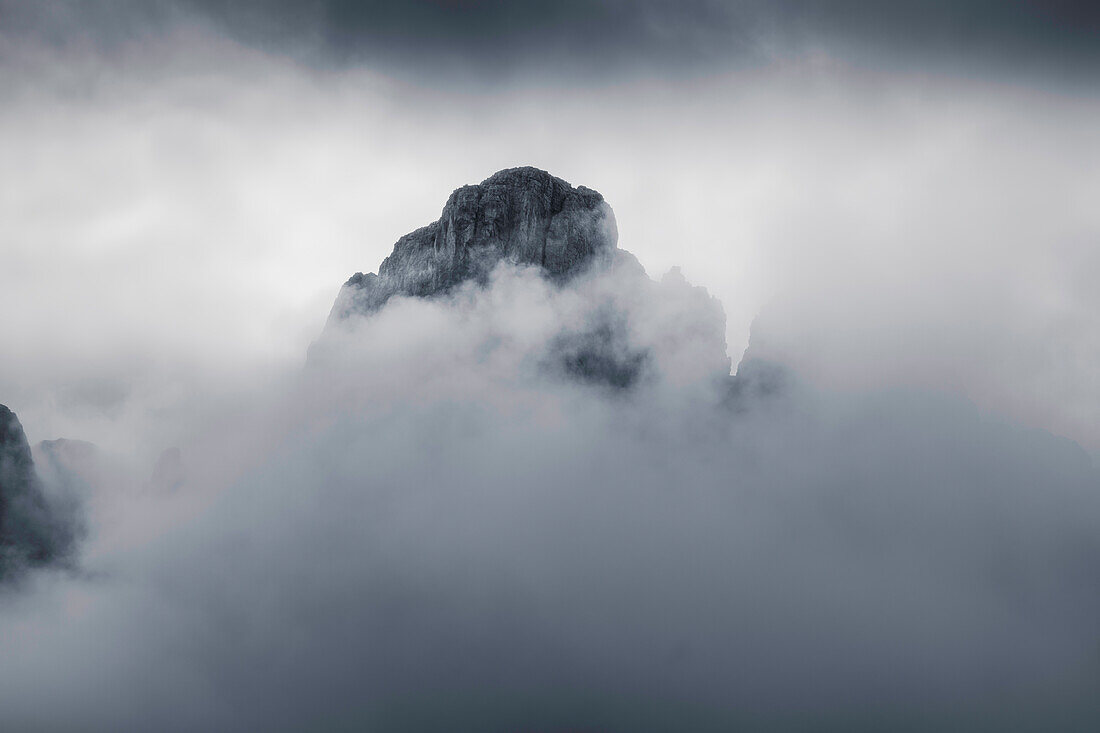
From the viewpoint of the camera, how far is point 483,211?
190 meters

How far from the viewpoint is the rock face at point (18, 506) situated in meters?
177

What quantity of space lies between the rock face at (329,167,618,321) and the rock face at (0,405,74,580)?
3550 inches

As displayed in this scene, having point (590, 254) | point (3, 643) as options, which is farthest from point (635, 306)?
point (3, 643)

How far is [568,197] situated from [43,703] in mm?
170877

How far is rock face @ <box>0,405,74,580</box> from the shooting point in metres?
177

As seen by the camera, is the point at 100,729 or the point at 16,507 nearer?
the point at 16,507

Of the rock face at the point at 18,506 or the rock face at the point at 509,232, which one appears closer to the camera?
the rock face at the point at 18,506

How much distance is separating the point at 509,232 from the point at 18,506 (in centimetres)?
12509

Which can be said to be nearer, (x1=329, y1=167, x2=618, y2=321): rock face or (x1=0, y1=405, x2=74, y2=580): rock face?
(x1=0, y1=405, x2=74, y2=580): rock face

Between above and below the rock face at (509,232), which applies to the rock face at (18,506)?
below

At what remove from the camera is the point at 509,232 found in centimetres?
19175

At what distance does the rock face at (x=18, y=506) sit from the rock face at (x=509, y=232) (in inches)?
3550

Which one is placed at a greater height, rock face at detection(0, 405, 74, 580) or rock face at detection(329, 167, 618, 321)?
rock face at detection(329, 167, 618, 321)

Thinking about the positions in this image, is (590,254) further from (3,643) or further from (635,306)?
(3,643)
